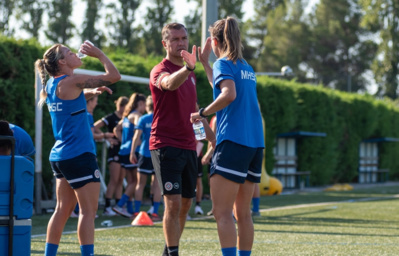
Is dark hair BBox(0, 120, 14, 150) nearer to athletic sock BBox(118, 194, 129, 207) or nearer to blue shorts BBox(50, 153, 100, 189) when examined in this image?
blue shorts BBox(50, 153, 100, 189)

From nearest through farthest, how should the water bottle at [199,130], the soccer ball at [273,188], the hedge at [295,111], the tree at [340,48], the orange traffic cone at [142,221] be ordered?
the water bottle at [199,130]
the orange traffic cone at [142,221]
the hedge at [295,111]
the soccer ball at [273,188]
the tree at [340,48]

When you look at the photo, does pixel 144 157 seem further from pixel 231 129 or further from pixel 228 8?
pixel 228 8

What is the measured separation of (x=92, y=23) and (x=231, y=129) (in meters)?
48.3

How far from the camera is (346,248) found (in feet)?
25.7

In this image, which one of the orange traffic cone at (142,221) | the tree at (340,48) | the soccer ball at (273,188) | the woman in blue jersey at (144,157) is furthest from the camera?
the tree at (340,48)

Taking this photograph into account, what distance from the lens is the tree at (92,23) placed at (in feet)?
169

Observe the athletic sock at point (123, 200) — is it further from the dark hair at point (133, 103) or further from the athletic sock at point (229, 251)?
the athletic sock at point (229, 251)

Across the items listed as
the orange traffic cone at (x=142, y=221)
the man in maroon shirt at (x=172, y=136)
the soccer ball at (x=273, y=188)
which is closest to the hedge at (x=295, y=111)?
the soccer ball at (x=273, y=188)

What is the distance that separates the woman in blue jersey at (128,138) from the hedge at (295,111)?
1.94 meters

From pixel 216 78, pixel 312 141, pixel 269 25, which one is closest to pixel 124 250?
pixel 216 78

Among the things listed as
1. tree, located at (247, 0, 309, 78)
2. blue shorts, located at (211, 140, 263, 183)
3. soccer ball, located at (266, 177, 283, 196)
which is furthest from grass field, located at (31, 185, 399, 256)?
tree, located at (247, 0, 309, 78)

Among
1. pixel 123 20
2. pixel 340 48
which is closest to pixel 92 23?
pixel 123 20

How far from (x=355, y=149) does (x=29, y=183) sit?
23340 millimetres

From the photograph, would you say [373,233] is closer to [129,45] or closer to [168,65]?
[168,65]
